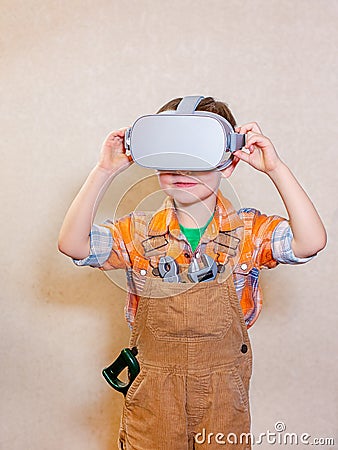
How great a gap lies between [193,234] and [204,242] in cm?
2

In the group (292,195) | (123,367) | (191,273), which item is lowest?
(123,367)

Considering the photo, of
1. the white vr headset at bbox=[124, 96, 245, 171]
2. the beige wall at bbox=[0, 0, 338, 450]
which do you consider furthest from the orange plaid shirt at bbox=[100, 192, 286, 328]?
the beige wall at bbox=[0, 0, 338, 450]

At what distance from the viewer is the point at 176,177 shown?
0.91m

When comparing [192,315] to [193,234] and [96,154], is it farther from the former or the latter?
[96,154]

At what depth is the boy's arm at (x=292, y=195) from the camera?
948mm

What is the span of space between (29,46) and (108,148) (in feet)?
1.67

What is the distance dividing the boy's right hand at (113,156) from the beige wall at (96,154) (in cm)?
41

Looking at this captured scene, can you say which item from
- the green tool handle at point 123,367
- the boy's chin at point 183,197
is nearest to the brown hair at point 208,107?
the boy's chin at point 183,197

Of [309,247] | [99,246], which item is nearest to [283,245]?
[309,247]

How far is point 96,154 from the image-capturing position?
1.39 meters

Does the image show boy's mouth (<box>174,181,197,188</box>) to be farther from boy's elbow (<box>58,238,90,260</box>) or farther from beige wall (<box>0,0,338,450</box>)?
beige wall (<box>0,0,338,450</box>)

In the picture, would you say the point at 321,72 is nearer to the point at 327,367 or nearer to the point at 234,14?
the point at 234,14

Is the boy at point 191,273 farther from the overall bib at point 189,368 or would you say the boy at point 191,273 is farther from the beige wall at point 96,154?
the beige wall at point 96,154

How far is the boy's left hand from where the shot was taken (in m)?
0.94
